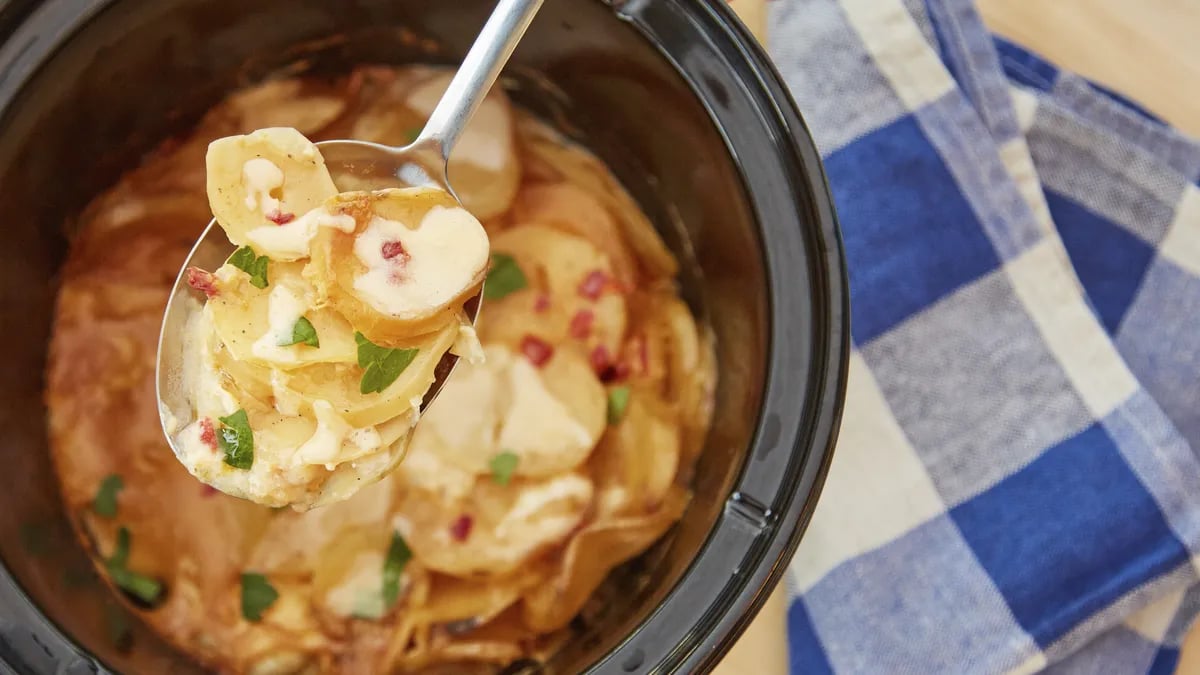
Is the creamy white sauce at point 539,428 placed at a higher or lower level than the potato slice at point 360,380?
lower

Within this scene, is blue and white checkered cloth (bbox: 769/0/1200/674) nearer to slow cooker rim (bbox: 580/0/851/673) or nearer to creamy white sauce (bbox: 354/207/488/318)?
slow cooker rim (bbox: 580/0/851/673)

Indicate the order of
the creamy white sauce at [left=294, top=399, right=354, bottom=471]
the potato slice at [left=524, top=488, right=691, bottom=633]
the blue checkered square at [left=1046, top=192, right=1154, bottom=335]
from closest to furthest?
the creamy white sauce at [left=294, top=399, right=354, bottom=471] < the potato slice at [left=524, top=488, right=691, bottom=633] < the blue checkered square at [left=1046, top=192, right=1154, bottom=335]

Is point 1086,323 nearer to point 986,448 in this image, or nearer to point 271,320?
point 986,448

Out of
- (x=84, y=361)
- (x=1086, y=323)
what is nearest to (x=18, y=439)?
(x=84, y=361)

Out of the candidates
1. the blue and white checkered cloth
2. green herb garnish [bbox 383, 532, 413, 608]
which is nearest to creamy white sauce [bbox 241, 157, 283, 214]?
green herb garnish [bbox 383, 532, 413, 608]

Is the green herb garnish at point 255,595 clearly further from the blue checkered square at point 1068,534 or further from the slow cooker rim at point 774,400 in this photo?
the blue checkered square at point 1068,534

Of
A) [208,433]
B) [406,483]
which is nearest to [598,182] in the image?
[406,483]

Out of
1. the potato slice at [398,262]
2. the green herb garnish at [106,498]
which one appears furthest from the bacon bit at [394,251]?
the green herb garnish at [106,498]
